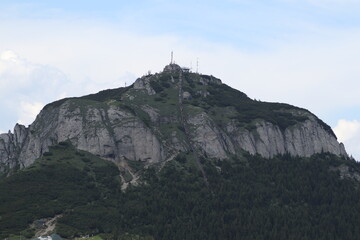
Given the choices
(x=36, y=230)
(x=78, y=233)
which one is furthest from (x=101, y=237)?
(x=36, y=230)

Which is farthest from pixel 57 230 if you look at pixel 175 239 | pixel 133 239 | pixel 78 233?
pixel 175 239

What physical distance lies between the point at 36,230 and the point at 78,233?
14.1 m

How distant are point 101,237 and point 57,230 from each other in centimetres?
1534

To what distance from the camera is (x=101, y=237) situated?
193500 millimetres

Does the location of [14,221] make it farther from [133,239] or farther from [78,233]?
[133,239]

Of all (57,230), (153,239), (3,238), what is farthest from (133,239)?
(3,238)

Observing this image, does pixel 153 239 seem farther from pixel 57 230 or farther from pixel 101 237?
pixel 57 230

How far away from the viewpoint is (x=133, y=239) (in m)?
193

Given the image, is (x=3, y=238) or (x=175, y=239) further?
(x=175, y=239)

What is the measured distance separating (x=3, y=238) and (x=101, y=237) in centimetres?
3025

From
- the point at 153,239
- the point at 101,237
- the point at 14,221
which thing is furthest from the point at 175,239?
the point at 14,221

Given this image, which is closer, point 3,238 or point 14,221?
point 3,238

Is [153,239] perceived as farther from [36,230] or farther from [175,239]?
[36,230]

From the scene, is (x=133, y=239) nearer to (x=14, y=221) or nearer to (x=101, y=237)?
(x=101, y=237)
